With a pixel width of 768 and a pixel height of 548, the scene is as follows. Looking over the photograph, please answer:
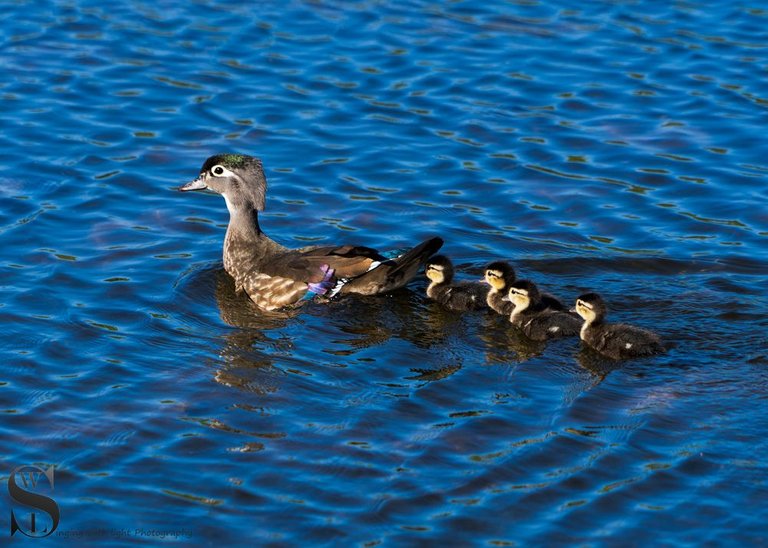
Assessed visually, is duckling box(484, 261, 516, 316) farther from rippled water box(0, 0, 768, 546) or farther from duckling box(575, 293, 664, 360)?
duckling box(575, 293, 664, 360)

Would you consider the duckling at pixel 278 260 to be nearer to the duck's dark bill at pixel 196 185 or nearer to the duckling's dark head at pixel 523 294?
the duck's dark bill at pixel 196 185

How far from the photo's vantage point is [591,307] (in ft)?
30.8

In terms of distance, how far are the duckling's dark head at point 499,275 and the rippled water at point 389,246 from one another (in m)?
0.34

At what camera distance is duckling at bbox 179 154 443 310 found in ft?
34.2

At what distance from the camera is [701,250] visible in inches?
445

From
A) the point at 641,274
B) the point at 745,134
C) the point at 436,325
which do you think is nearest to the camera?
the point at 436,325

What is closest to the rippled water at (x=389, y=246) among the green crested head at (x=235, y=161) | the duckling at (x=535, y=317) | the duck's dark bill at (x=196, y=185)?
the duckling at (x=535, y=317)

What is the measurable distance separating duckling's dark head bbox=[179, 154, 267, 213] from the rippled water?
2.18 ft

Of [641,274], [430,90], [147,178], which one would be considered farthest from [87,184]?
[641,274]

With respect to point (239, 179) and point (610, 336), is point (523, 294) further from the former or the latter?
point (239, 179)

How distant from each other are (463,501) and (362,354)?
6.96 ft

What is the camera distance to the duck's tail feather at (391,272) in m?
10.4

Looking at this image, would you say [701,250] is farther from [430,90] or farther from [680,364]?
[430,90]

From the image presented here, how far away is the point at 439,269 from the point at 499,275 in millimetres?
487
